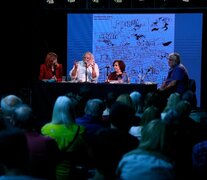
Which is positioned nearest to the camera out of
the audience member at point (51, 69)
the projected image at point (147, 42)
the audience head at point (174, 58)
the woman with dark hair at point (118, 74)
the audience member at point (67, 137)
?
the audience member at point (67, 137)

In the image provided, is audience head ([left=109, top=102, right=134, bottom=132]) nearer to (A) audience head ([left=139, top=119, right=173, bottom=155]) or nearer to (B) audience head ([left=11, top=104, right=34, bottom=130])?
(B) audience head ([left=11, top=104, right=34, bottom=130])

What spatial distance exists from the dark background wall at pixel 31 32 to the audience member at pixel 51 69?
2.03 metres

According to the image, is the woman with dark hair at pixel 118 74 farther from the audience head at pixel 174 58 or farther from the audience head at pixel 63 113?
the audience head at pixel 63 113

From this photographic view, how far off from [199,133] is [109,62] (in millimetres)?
8847

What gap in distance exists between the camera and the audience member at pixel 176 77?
34.8 feet

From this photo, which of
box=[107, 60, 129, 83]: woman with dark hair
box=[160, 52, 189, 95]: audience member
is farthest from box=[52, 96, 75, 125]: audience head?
box=[107, 60, 129, 83]: woman with dark hair

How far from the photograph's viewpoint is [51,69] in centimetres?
1166

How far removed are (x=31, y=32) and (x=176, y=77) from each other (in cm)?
483

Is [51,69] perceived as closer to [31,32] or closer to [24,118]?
[31,32]

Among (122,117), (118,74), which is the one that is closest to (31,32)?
(118,74)

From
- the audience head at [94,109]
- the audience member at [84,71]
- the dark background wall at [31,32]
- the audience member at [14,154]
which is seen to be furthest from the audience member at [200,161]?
the dark background wall at [31,32]

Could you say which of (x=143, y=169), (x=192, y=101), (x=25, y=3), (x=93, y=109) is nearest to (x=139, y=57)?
(x=25, y=3)

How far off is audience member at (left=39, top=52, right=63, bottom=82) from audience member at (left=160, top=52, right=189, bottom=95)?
7.67 ft

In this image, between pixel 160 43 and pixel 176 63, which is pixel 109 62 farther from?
pixel 176 63
